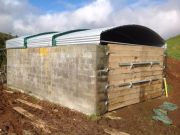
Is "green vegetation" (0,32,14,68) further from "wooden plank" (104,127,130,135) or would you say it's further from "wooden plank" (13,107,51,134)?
"wooden plank" (104,127,130,135)

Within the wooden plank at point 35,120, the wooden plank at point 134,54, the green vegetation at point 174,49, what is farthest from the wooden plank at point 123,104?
the green vegetation at point 174,49

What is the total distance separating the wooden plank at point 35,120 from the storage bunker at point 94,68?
1.77m

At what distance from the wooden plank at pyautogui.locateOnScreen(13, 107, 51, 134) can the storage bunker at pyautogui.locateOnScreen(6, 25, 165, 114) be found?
1.77m

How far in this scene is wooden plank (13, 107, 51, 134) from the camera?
27.8 ft

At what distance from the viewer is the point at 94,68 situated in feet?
31.2

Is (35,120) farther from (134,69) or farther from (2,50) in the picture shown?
(2,50)

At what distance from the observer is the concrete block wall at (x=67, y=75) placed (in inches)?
378

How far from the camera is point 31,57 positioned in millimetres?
13844

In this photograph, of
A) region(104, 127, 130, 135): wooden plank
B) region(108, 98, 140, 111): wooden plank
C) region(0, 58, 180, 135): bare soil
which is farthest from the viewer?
region(108, 98, 140, 111): wooden plank

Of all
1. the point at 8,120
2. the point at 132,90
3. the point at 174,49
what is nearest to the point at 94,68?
the point at 132,90

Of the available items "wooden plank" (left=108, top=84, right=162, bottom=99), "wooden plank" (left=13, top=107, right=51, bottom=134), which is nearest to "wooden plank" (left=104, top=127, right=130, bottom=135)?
"wooden plank" (left=108, top=84, right=162, bottom=99)

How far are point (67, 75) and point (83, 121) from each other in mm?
2459

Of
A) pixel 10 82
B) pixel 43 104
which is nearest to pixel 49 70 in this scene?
A: pixel 43 104

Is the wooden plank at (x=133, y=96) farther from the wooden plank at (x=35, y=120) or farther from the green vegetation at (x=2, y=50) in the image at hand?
the green vegetation at (x=2, y=50)
